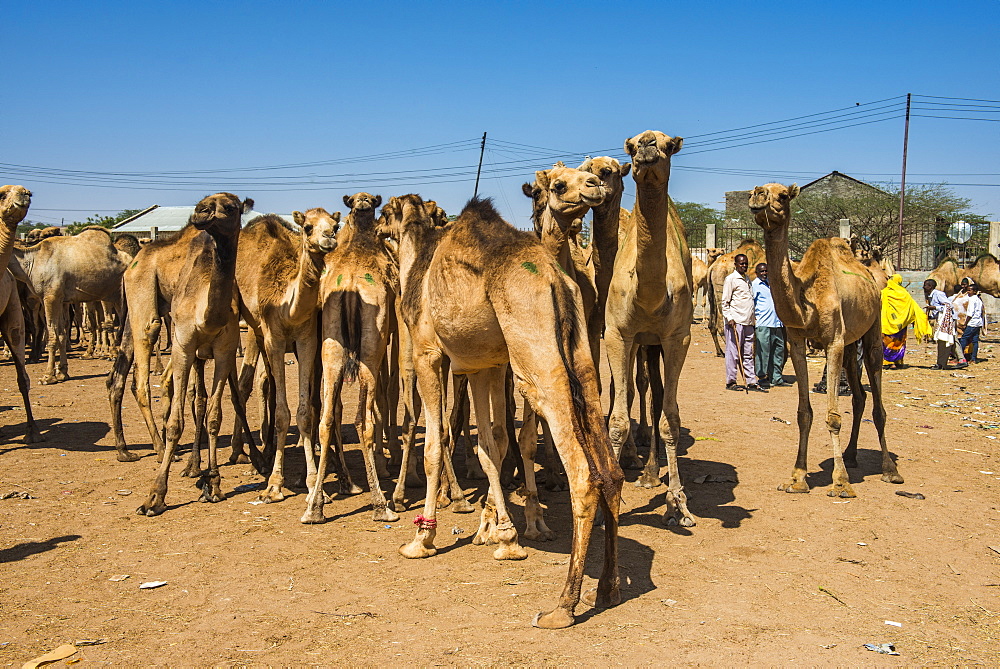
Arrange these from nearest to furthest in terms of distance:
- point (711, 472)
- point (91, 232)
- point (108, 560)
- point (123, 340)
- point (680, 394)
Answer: point (108, 560), point (711, 472), point (123, 340), point (680, 394), point (91, 232)

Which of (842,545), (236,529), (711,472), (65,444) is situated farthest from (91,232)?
(842,545)

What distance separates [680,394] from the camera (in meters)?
13.9

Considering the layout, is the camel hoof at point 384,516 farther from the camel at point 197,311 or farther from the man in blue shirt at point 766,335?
the man in blue shirt at point 766,335

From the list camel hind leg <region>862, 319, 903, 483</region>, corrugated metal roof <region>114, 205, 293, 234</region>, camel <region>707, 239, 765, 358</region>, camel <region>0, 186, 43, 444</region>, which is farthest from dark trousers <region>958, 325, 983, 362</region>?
corrugated metal roof <region>114, 205, 293, 234</region>

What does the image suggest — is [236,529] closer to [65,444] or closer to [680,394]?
[65,444]

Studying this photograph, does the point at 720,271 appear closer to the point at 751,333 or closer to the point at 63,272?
the point at 751,333

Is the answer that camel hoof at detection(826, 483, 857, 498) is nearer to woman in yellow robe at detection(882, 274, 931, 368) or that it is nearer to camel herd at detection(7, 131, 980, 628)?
camel herd at detection(7, 131, 980, 628)

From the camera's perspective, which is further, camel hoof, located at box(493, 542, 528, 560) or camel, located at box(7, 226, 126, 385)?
camel, located at box(7, 226, 126, 385)

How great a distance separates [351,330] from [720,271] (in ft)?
51.9

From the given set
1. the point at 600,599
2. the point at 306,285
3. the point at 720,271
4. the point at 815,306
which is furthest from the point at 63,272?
the point at 720,271

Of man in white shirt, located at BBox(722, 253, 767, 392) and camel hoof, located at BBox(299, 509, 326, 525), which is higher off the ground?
man in white shirt, located at BBox(722, 253, 767, 392)

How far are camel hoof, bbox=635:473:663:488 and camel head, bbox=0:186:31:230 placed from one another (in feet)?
22.3

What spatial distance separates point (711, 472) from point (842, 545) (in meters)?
2.37

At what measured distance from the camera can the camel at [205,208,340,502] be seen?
23.8 feet
